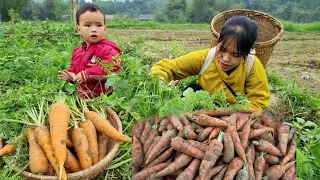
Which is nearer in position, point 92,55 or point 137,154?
point 137,154

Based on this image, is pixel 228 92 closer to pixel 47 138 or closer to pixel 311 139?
pixel 311 139

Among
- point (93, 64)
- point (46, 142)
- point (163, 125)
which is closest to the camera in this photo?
point (163, 125)

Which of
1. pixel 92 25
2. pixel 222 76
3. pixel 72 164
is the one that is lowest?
pixel 72 164

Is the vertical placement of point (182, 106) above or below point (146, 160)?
above

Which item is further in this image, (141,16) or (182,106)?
(141,16)

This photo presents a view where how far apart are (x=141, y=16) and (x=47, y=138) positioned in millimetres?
55456

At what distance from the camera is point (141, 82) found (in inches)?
114

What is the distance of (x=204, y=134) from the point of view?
1.78 metres

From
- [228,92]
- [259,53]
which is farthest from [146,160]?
[259,53]

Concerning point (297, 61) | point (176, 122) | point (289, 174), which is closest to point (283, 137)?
point (289, 174)

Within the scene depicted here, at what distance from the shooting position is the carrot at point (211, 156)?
1.67 m

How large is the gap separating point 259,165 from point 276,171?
0.32 feet

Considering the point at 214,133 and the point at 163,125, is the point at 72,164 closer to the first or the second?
the point at 163,125

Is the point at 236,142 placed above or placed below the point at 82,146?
above
